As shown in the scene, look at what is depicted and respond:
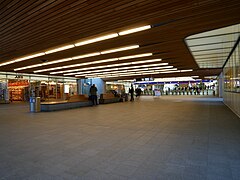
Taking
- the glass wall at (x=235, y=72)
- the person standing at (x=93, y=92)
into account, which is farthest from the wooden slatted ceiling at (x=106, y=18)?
the person standing at (x=93, y=92)

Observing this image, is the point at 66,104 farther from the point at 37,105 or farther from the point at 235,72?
the point at 235,72

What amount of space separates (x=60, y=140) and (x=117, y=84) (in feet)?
111

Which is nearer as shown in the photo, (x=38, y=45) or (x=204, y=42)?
(x=38, y=45)

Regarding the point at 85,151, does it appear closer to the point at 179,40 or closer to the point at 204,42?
the point at 179,40

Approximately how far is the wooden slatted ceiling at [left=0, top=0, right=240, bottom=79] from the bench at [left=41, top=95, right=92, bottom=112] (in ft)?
15.2

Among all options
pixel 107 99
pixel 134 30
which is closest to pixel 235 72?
pixel 134 30

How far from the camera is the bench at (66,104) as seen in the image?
10.5 meters

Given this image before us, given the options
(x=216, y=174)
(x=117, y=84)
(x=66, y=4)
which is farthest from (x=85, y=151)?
(x=117, y=84)

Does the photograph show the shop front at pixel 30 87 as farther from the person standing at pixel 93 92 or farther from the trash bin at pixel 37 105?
the trash bin at pixel 37 105

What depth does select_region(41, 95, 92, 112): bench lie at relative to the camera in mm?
10453

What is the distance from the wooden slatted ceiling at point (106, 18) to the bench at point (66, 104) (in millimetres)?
4624

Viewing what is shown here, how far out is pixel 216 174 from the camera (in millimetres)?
2477

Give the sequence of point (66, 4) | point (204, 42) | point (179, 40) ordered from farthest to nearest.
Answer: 1. point (204, 42)
2. point (179, 40)
3. point (66, 4)

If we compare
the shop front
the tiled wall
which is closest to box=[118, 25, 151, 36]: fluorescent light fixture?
the tiled wall
